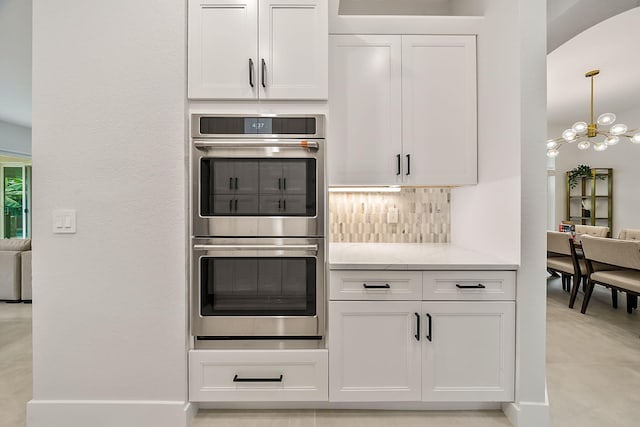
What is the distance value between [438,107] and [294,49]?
1.00 meters

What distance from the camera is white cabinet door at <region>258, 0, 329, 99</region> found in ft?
6.03

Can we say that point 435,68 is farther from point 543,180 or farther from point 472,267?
point 472,267

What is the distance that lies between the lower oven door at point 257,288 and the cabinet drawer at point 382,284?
163 mm

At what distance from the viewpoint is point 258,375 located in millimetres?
1846

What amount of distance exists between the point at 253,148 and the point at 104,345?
1.37m

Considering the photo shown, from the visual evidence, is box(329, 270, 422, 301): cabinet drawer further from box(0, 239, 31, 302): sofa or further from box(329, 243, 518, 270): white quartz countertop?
box(0, 239, 31, 302): sofa

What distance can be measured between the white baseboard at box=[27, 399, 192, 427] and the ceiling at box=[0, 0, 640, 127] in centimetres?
304

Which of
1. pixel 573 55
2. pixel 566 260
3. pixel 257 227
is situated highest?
pixel 573 55

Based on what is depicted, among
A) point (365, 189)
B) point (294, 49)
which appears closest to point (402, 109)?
point (365, 189)

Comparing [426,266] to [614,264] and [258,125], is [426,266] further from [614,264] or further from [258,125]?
[614,264]

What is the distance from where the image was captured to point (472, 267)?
1.81m

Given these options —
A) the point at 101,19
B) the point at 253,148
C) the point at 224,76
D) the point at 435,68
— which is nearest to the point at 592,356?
the point at 435,68

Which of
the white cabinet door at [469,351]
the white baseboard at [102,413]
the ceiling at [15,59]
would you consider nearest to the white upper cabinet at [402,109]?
the white cabinet door at [469,351]

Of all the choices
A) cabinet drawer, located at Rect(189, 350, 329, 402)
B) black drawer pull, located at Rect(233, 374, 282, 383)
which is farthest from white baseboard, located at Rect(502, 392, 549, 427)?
black drawer pull, located at Rect(233, 374, 282, 383)
